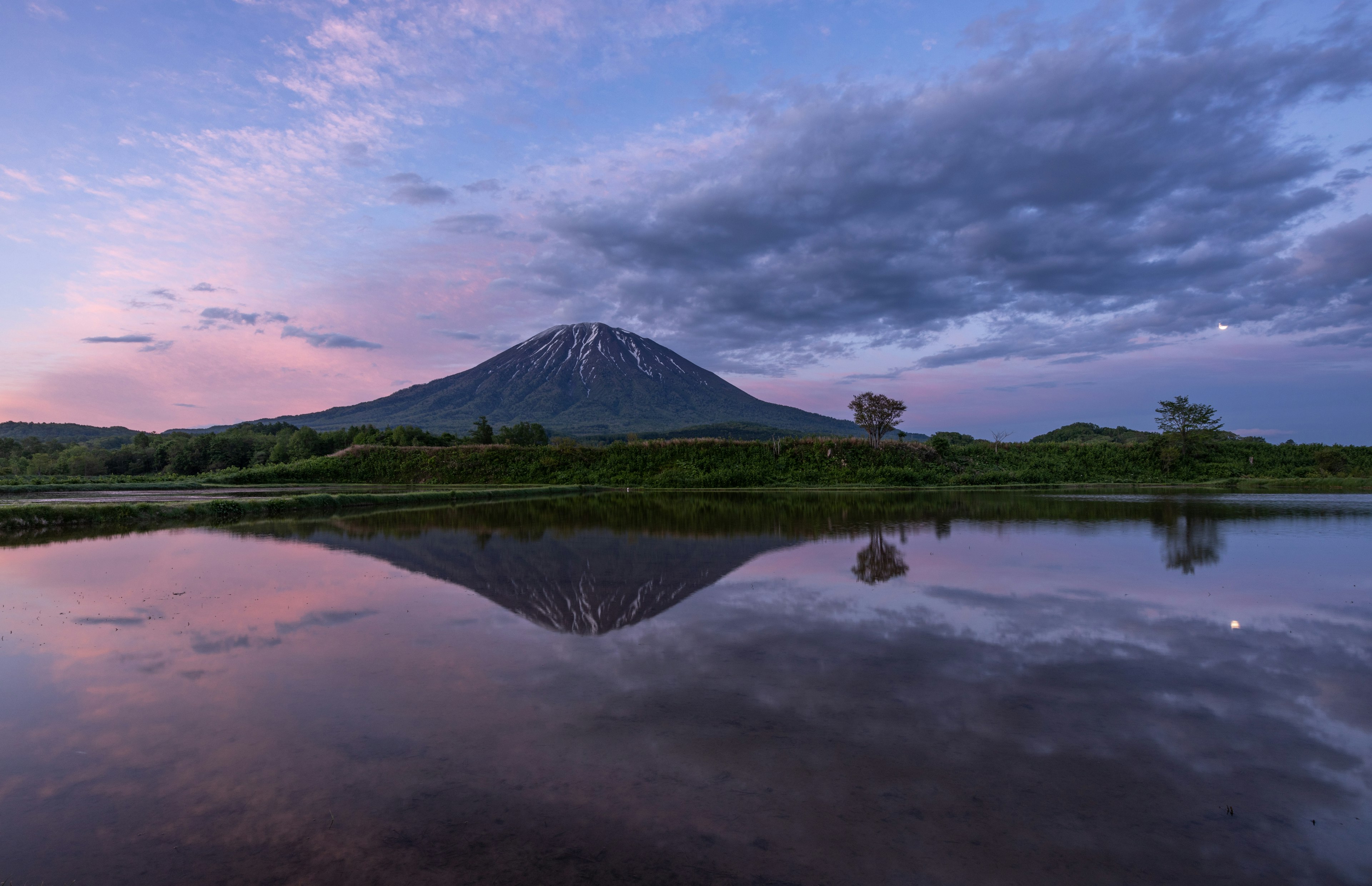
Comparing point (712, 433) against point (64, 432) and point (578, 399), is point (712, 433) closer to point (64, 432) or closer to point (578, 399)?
point (578, 399)

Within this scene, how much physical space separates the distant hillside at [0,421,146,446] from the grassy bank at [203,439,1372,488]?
13192 cm

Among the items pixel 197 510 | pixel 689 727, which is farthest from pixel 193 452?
pixel 689 727

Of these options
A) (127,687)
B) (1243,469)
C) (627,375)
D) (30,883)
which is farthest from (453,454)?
(627,375)

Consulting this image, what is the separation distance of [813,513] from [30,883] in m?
23.7

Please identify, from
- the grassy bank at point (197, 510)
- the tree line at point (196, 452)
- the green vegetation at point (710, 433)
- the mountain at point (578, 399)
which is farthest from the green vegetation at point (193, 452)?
the mountain at point (578, 399)

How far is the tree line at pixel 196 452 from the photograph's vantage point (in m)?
56.6

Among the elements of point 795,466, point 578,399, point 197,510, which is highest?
point 578,399

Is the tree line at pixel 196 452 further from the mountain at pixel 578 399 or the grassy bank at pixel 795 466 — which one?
the mountain at pixel 578 399

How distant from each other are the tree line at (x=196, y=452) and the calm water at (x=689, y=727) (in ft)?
153

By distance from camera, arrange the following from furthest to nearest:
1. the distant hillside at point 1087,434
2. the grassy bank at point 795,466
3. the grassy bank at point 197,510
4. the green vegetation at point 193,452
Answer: the distant hillside at point 1087,434 → the green vegetation at point 193,452 → the grassy bank at point 795,466 → the grassy bank at point 197,510

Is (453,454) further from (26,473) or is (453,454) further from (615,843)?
(615,843)

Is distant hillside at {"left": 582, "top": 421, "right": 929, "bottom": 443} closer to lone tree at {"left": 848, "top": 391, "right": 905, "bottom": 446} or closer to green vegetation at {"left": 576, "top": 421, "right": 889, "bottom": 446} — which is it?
green vegetation at {"left": 576, "top": 421, "right": 889, "bottom": 446}

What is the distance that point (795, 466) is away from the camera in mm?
50625

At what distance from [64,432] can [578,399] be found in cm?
13301
